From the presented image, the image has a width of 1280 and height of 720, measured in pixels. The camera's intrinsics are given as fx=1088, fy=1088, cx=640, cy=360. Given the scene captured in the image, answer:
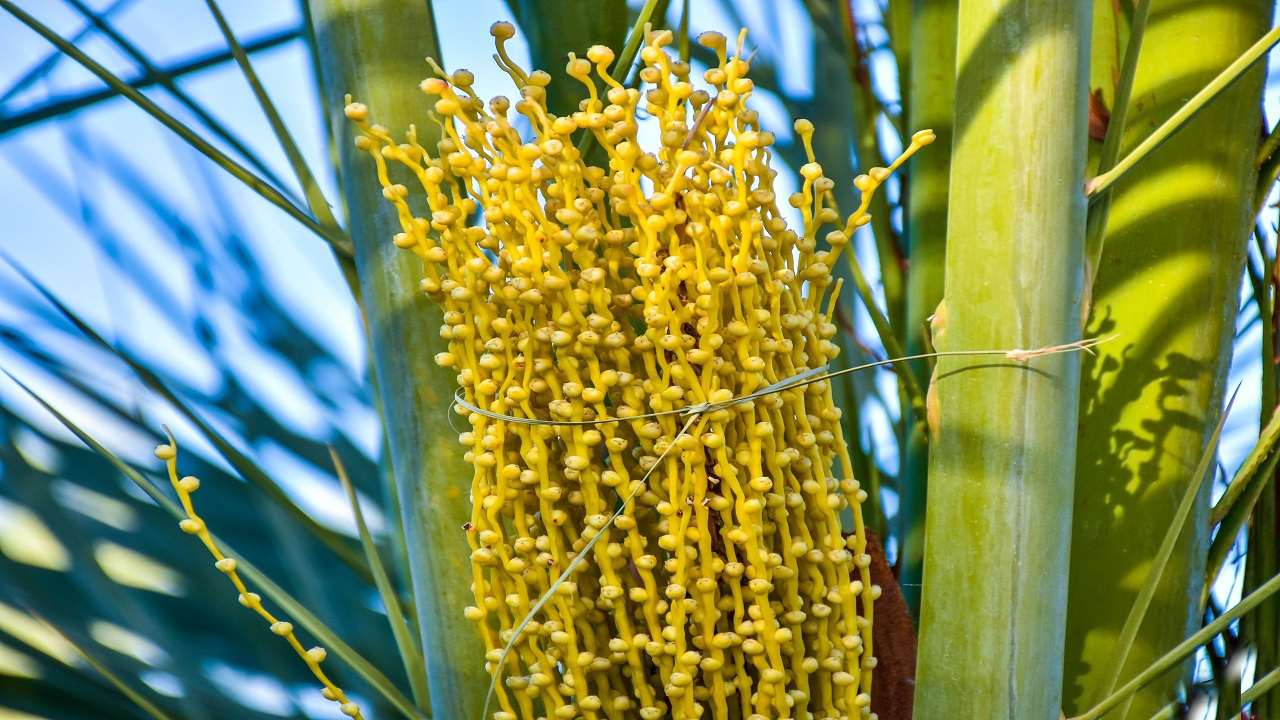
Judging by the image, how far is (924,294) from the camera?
28.4 inches

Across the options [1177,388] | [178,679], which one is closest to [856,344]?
[1177,388]

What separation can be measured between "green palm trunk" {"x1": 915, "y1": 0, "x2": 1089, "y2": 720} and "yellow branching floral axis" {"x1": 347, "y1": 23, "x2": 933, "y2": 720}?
48mm

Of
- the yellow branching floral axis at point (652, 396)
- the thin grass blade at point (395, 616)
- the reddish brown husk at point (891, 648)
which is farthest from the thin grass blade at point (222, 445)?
the reddish brown husk at point (891, 648)

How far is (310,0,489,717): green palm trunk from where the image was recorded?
0.59 metres

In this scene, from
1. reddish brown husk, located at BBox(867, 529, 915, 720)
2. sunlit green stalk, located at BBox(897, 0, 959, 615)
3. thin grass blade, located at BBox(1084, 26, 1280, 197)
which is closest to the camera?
thin grass blade, located at BBox(1084, 26, 1280, 197)

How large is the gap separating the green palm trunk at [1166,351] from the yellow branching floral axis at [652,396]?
206mm

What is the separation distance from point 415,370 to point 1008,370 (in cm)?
31

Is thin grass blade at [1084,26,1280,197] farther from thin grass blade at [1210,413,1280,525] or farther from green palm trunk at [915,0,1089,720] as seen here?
thin grass blade at [1210,413,1280,525]

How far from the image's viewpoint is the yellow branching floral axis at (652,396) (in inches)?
18.7

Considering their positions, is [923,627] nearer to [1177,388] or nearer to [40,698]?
[1177,388]

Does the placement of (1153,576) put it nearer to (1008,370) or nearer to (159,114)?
(1008,370)

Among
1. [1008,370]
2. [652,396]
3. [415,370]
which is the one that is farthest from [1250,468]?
[415,370]

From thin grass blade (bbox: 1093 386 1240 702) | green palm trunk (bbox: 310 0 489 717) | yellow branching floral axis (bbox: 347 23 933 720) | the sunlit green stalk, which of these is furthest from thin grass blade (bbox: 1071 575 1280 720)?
green palm trunk (bbox: 310 0 489 717)

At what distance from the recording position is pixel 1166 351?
0.65 m
